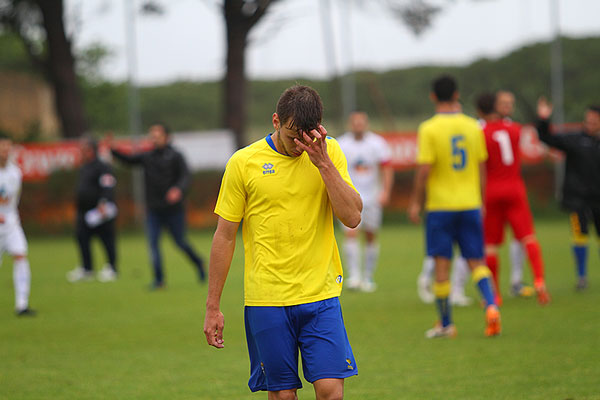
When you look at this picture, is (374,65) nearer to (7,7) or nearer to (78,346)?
(7,7)

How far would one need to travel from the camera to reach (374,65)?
2697 cm

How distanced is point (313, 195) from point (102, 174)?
11.2 m

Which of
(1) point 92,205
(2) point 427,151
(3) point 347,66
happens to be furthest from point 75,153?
(2) point 427,151

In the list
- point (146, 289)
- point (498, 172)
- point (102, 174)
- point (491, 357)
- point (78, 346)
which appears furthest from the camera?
point (102, 174)

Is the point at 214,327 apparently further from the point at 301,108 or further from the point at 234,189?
the point at 301,108

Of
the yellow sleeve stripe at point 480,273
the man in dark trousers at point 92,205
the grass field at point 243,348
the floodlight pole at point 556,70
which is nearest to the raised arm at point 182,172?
the grass field at point 243,348

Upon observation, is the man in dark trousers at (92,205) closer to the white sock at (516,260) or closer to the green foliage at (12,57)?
the white sock at (516,260)

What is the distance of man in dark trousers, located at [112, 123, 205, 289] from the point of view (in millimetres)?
12969

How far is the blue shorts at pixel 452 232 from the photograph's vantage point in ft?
26.3

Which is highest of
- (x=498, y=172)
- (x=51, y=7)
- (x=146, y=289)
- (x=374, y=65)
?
(x=51, y=7)

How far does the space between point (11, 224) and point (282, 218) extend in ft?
23.2

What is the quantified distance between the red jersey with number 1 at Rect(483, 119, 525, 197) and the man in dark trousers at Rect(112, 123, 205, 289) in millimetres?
5037

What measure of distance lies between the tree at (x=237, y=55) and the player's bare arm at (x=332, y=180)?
21507mm

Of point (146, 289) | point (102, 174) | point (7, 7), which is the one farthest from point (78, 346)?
point (7, 7)
